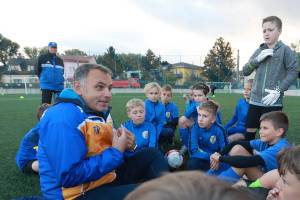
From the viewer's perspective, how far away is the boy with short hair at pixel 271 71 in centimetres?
464

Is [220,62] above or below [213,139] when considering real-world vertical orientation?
above

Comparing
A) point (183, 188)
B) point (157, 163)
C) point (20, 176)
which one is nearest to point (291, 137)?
point (157, 163)

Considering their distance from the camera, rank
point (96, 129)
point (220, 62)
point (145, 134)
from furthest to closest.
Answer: point (220, 62) < point (145, 134) < point (96, 129)

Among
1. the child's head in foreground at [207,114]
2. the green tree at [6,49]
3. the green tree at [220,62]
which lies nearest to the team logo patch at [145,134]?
the child's head in foreground at [207,114]

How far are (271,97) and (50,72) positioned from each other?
6.79 m

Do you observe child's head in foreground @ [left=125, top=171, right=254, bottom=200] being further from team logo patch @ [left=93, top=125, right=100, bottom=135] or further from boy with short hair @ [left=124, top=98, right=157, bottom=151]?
boy with short hair @ [left=124, top=98, right=157, bottom=151]

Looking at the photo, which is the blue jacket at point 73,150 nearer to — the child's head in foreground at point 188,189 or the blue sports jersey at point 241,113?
the child's head in foreground at point 188,189

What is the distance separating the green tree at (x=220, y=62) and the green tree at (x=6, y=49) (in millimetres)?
43535

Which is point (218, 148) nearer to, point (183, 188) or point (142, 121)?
point (142, 121)

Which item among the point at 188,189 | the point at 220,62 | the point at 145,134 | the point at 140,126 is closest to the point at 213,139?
the point at 145,134

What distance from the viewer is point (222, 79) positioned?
58125 millimetres

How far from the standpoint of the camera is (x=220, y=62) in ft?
204

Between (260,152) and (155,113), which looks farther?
(155,113)

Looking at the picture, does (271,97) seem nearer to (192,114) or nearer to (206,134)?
(206,134)
